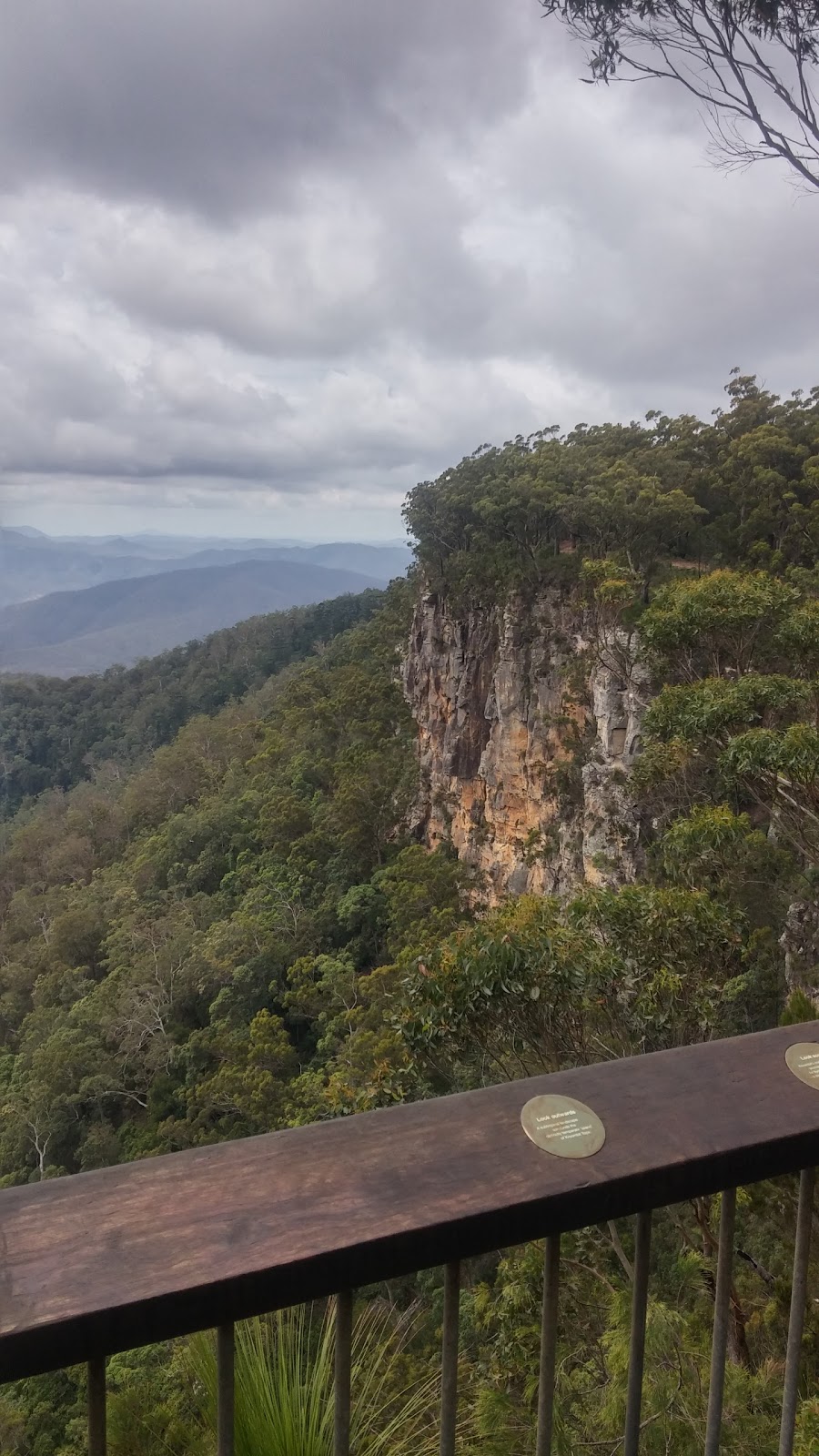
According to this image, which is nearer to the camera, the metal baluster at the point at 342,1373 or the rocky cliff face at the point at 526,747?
the metal baluster at the point at 342,1373

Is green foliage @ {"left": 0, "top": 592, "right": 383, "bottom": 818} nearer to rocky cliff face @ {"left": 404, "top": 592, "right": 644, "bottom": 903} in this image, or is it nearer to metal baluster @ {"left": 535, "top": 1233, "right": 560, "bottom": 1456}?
rocky cliff face @ {"left": 404, "top": 592, "right": 644, "bottom": 903}

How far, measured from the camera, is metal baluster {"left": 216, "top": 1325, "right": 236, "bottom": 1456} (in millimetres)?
776

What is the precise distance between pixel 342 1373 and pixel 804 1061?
0.63 metres

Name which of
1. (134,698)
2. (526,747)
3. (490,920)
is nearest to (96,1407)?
(490,920)

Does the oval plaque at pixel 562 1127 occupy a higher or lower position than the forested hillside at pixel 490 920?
higher

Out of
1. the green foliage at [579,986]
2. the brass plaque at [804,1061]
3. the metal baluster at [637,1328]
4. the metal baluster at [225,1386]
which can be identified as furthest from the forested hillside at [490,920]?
the brass plaque at [804,1061]

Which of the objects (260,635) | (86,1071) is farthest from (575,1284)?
(260,635)

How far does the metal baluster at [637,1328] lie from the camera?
2.94ft

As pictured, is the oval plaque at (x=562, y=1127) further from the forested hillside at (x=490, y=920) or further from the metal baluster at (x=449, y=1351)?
the forested hillside at (x=490, y=920)

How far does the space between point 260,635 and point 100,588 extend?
162 meters

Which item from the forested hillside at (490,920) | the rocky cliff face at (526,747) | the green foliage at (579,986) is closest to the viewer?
the forested hillside at (490,920)

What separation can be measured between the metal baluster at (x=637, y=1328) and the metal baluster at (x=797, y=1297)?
0.16 m

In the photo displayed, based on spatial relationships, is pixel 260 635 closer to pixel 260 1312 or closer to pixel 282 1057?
pixel 282 1057

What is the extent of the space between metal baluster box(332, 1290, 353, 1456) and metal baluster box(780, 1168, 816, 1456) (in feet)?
1.61
